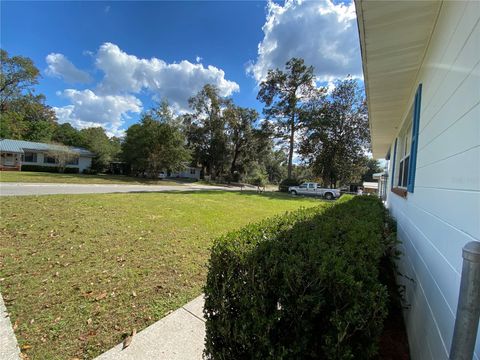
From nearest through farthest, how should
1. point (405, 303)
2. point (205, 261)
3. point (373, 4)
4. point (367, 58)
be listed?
point (373, 4) < point (405, 303) < point (367, 58) < point (205, 261)

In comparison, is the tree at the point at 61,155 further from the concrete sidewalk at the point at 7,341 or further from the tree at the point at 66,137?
the concrete sidewalk at the point at 7,341

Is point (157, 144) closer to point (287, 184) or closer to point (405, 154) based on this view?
point (287, 184)

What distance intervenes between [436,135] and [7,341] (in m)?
4.37

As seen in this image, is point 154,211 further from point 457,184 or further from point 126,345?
point 457,184

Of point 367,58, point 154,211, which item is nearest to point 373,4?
point 367,58

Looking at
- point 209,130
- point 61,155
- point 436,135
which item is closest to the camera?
point 436,135

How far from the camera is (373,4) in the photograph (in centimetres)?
211

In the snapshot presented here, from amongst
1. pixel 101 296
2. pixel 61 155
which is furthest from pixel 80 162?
pixel 101 296

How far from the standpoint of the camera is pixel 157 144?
2862 cm

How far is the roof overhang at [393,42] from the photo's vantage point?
2184mm

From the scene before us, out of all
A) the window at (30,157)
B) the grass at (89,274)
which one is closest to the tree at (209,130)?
the window at (30,157)

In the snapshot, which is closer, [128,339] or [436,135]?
[436,135]

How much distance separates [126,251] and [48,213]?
414 cm

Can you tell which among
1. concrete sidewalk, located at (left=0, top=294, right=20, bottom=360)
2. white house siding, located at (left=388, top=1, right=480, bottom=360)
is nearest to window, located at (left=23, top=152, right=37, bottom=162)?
concrete sidewalk, located at (left=0, top=294, right=20, bottom=360)
